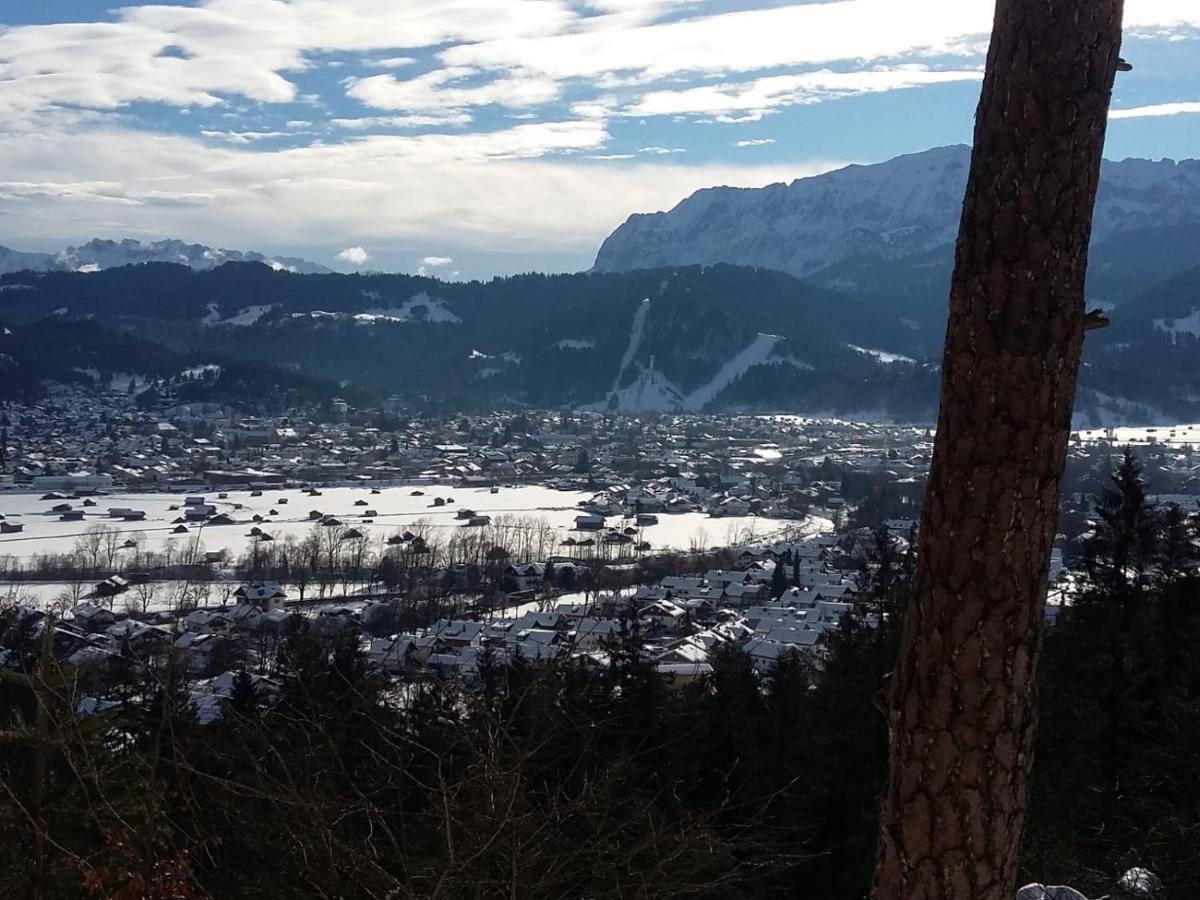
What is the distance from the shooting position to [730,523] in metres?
50.7

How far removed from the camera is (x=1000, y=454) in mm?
1716

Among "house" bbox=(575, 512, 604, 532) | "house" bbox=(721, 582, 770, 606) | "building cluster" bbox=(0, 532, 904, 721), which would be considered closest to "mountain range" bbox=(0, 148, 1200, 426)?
"house" bbox=(575, 512, 604, 532)

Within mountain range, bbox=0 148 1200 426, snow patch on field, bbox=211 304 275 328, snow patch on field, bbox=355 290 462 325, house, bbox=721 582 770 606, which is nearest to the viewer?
house, bbox=721 582 770 606

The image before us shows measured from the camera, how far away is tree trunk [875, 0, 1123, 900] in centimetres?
167

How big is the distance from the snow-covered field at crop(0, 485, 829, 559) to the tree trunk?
39820 millimetres

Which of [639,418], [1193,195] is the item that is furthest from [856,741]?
[1193,195]

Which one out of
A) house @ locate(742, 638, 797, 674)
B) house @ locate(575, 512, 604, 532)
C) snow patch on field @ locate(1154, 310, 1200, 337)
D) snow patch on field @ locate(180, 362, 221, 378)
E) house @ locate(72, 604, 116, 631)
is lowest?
house @ locate(575, 512, 604, 532)

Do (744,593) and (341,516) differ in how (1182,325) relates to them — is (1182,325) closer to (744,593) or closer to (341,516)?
(341,516)

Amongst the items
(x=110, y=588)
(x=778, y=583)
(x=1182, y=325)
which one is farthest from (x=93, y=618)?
(x=1182, y=325)

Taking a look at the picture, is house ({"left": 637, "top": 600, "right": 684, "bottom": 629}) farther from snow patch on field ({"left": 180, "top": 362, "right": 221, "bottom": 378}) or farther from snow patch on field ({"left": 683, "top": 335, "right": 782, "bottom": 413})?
snow patch on field ({"left": 683, "top": 335, "right": 782, "bottom": 413})

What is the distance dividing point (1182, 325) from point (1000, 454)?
124994 millimetres

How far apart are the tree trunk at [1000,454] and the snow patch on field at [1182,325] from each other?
119879mm

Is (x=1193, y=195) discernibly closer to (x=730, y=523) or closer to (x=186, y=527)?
(x=730, y=523)

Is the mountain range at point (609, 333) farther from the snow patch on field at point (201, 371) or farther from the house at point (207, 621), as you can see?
the house at point (207, 621)
